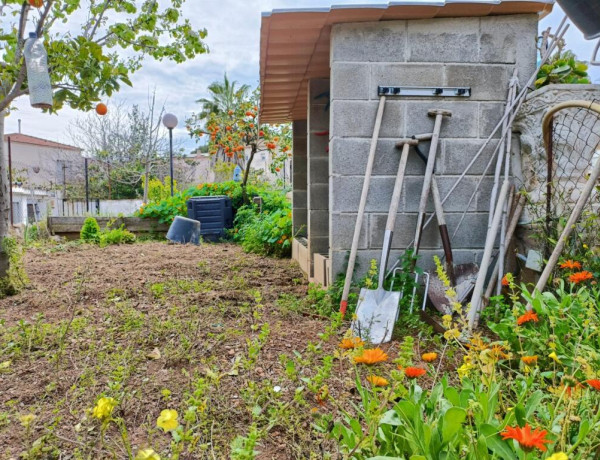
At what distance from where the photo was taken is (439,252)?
9.70 ft

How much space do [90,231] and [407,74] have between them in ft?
18.9

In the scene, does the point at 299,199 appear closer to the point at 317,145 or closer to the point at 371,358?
the point at 317,145

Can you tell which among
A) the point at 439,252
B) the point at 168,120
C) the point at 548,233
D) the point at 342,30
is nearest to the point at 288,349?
the point at 439,252

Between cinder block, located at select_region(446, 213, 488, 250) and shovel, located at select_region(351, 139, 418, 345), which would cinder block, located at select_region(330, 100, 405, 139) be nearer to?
shovel, located at select_region(351, 139, 418, 345)

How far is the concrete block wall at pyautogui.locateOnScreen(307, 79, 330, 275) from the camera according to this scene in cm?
390

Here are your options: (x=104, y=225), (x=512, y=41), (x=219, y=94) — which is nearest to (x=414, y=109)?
(x=512, y=41)

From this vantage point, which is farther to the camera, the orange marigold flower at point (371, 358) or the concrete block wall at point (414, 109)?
the concrete block wall at point (414, 109)

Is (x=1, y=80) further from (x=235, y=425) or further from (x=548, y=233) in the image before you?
(x=548, y=233)

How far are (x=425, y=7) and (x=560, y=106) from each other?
1.04 m

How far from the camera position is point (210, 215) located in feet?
23.7

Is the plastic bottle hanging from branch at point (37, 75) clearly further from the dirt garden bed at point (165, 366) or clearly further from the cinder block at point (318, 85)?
the cinder block at point (318, 85)

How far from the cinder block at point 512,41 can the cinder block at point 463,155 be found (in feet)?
1.58

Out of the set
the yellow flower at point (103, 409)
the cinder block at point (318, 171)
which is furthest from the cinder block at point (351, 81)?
the yellow flower at point (103, 409)

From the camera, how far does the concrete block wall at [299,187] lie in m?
5.05
